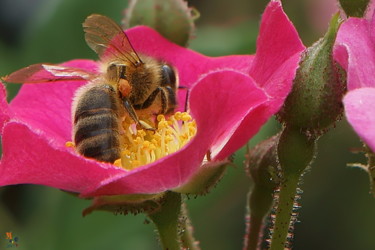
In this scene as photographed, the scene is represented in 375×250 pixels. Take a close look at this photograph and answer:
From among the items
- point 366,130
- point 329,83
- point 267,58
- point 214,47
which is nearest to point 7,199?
point 214,47

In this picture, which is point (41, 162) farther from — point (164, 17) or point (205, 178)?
point (164, 17)

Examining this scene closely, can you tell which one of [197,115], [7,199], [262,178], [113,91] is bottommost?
[7,199]

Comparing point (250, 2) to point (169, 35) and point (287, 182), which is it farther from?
point (287, 182)

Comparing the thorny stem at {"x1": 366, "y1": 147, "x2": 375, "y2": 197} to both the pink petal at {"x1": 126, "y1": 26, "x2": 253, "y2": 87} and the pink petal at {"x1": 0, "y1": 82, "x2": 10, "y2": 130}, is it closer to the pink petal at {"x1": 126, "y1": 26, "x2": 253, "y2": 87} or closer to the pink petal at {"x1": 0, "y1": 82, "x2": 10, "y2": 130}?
the pink petal at {"x1": 126, "y1": 26, "x2": 253, "y2": 87}

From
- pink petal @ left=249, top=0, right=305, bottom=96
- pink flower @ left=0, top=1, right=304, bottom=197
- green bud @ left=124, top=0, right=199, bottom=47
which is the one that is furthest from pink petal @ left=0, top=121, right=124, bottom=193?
green bud @ left=124, top=0, right=199, bottom=47

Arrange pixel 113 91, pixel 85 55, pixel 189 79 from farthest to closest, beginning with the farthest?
1. pixel 85 55
2. pixel 189 79
3. pixel 113 91

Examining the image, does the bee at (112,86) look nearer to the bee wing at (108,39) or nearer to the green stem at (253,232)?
the bee wing at (108,39)
